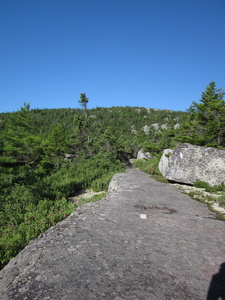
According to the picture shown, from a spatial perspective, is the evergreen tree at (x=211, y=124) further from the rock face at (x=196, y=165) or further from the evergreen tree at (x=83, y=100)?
the evergreen tree at (x=83, y=100)

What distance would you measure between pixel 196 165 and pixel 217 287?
37.1ft

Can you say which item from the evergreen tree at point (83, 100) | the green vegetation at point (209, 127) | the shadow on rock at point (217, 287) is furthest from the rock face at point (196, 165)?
the evergreen tree at point (83, 100)

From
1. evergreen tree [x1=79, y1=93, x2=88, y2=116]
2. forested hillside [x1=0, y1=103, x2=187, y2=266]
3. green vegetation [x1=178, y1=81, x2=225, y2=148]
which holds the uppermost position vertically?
evergreen tree [x1=79, y1=93, x2=88, y2=116]

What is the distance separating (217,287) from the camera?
112 inches

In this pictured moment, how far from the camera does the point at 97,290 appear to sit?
99.9 inches

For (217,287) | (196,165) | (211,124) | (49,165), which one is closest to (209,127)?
(211,124)

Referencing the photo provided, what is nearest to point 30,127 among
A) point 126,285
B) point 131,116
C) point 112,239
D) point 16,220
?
point 16,220

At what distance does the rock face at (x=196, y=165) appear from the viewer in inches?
479

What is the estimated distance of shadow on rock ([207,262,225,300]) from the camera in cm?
263

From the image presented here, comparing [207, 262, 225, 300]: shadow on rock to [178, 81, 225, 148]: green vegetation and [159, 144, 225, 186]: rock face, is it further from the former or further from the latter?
[178, 81, 225, 148]: green vegetation

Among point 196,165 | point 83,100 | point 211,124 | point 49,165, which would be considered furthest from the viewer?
point 83,100

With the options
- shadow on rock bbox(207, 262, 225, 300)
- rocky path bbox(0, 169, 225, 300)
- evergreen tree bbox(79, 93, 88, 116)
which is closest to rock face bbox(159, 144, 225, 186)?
rocky path bbox(0, 169, 225, 300)

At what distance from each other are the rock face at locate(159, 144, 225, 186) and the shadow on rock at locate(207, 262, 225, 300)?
1005cm

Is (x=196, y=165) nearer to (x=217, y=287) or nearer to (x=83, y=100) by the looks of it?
(x=217, y=287)
